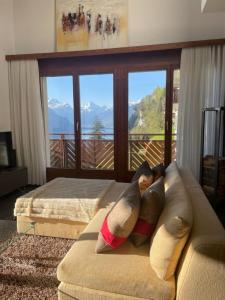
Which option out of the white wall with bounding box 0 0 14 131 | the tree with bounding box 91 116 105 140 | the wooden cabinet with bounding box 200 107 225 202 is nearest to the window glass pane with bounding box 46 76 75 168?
the tree with bounding box 91 116 105 140

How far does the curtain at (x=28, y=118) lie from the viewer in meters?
4.30

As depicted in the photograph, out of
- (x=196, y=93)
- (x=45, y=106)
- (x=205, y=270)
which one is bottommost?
(x=205, y=270)

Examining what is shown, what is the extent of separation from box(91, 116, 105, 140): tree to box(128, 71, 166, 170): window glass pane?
53 cm

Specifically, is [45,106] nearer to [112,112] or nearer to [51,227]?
[112,112]

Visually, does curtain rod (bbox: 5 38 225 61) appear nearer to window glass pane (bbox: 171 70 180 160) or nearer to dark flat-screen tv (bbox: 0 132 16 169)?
window glass pane (bbox: 171 70 180 160)

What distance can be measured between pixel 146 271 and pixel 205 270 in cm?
34

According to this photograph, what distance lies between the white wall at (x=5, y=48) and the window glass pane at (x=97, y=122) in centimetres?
137

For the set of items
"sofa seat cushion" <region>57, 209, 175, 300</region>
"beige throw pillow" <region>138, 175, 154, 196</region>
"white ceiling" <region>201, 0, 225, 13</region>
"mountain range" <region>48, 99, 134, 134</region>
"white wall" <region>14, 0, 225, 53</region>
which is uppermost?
"white wall" <region>14, 0, 225, 53</region>

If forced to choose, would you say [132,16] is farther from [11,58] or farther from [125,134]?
[11,58]

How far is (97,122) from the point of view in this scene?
4.43m

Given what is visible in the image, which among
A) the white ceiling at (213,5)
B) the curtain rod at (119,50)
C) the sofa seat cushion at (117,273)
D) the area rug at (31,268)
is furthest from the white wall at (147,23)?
A: the sofa seat cushion at (117,273)

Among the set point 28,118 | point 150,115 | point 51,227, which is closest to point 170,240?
point 51,227

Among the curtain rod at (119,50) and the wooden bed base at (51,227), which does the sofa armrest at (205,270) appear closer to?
the wooden bed base at (51,227)

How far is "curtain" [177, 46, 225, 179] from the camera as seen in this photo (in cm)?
363
